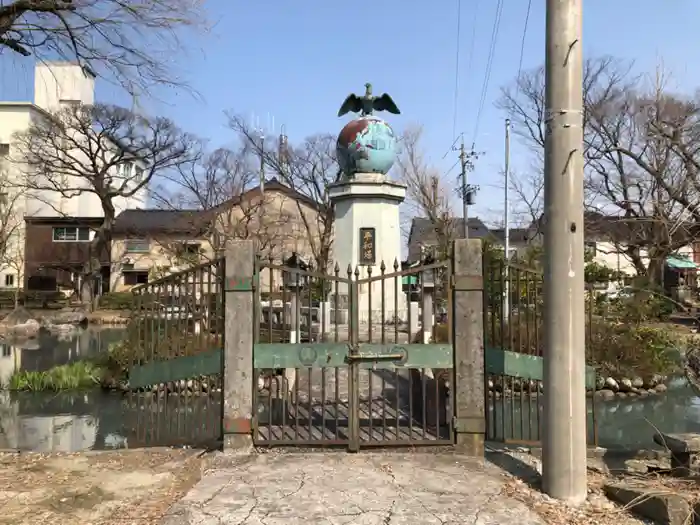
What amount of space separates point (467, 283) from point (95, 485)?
4.07 m

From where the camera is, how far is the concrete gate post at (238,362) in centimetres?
611

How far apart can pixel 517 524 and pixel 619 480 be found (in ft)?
5.37

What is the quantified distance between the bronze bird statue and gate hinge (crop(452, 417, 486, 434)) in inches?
439

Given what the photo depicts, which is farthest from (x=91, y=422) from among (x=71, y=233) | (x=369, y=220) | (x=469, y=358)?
(x=71, y=233)

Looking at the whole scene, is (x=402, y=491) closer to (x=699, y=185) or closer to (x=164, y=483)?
(x=164, y=483)

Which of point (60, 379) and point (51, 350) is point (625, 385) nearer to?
point (60, 379)

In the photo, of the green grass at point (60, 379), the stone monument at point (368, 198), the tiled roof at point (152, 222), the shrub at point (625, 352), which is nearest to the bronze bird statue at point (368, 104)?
the stone monument at point (368, 198)

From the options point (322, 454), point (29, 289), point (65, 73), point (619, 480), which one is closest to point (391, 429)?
point (322, 454)

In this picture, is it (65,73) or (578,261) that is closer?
(578,261)

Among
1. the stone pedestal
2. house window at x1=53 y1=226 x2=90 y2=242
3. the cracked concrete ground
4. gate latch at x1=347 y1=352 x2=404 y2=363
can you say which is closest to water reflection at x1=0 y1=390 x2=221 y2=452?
the cracked concrete ground

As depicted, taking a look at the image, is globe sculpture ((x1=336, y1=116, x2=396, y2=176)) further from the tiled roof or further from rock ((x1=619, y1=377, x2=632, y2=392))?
the tiled roof

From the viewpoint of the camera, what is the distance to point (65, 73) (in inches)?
455

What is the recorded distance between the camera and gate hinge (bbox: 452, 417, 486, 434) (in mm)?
6035

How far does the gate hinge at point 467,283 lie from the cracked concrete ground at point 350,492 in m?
1.72
